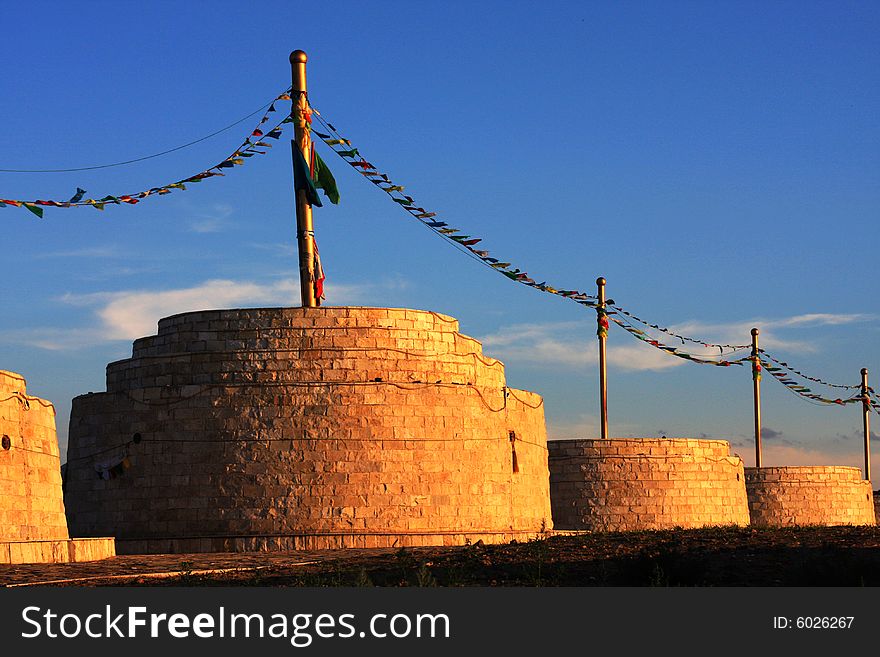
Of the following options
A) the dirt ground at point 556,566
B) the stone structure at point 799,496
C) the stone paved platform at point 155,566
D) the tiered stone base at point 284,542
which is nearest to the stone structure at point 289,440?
the tiered stone base at point 284,542

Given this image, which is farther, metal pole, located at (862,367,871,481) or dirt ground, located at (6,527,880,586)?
metal pole, located at (862,367,871,481)

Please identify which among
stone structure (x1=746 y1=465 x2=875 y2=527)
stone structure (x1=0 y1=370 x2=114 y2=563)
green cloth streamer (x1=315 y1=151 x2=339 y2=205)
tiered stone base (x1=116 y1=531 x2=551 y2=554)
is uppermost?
green cloth streamer (x1=315 y1=151 x2=339 y2=205)

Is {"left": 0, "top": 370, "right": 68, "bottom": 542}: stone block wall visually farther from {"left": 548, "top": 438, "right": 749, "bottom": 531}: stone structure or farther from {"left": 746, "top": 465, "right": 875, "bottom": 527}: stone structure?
{"left": 746, "top": 465, "right": 875, "bottom": 527}: stone structure

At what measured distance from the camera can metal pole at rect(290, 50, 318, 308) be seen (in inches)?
1155

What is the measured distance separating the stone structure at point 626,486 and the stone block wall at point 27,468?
1753 centimetres

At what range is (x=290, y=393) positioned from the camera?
2678cm

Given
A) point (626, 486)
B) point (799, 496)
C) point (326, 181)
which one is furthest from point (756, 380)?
point (326, 181)

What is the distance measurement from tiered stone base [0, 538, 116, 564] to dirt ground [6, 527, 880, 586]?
410 mm

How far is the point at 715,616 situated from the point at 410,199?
64.9ft

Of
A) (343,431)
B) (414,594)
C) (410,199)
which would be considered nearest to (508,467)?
(343,431)

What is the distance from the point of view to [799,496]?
157 feet

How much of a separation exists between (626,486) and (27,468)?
65.9 ft

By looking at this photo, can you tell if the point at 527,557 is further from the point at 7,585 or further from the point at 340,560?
the point at 7,585

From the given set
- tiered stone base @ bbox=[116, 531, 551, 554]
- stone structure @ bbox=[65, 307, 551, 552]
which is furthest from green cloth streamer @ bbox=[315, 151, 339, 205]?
tiered stone base @ bbox=[116, 531, 551, 554]
